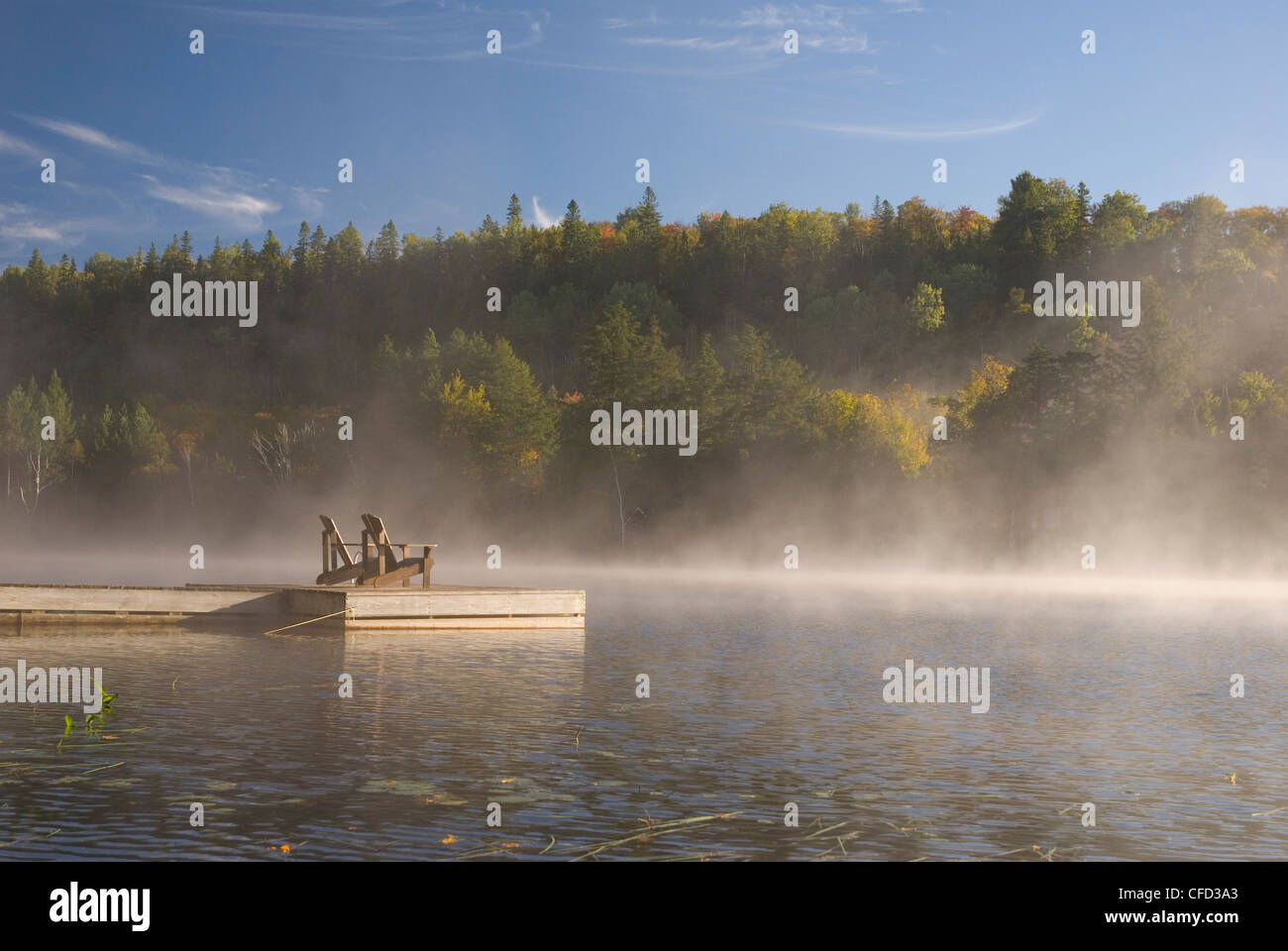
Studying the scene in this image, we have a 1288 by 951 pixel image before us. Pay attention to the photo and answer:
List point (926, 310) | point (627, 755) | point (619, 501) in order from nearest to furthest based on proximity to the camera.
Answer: point (627, 755), point (619, 501), point (926, 310)

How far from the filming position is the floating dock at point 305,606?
28438 millimetres

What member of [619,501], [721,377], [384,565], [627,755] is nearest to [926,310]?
[721,377]

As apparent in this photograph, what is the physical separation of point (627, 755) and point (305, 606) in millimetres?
18143

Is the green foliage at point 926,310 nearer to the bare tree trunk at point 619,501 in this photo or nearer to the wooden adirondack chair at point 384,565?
the bare tree trunk at point 619,501

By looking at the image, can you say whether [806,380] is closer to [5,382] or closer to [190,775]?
[190,775]

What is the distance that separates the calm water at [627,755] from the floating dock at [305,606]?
1.25 meters

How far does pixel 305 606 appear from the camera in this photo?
31.1 m

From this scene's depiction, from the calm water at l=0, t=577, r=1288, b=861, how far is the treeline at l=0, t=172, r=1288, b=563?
53.8 meters

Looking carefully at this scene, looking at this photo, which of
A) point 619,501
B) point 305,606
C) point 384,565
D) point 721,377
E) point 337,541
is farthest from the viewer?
point 619,501

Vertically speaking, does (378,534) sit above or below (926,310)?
below

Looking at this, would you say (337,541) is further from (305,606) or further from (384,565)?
(305,606)

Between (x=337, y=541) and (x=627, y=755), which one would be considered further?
(x=337, y=541)

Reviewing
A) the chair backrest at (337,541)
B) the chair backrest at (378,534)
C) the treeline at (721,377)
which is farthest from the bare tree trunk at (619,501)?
the chair backrest at (378,534)

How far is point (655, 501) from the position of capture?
8738 centimetres
